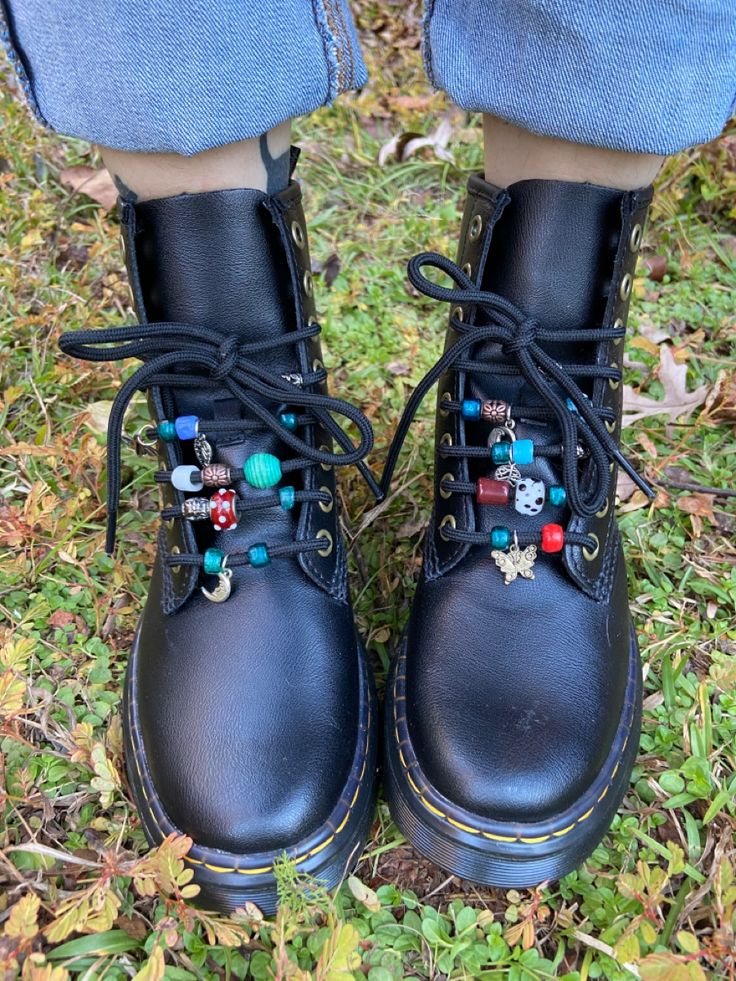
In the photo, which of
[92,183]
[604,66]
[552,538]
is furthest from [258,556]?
[92,183]

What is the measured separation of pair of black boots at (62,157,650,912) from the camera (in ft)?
2.83

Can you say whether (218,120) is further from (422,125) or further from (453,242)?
(422,125)

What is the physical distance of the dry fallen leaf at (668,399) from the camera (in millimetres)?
1487

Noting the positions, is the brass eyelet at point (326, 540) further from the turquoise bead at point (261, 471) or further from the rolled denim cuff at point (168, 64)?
the rolled denim cuff at point (168, 64)

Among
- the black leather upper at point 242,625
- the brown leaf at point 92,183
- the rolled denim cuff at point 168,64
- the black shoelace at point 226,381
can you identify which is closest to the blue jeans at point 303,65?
the rolled denim cuff at point 168,64

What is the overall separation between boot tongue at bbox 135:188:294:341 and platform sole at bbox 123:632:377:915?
19.1 inches

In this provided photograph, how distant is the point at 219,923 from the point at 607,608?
595 millimetres

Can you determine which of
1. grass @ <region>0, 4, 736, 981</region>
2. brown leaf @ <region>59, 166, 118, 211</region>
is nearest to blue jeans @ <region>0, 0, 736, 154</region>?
grass @ <region>0, 4, 736, 981</region>

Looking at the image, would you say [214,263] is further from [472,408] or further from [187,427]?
[472,408]

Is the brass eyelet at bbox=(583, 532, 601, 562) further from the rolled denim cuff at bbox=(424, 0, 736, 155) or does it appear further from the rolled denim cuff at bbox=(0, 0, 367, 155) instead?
the rolled denim cuff at bbox=(0, 0, 367, 155)

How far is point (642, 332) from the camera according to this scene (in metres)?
1.67

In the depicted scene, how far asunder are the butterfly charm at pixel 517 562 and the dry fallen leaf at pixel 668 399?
62 centimetres

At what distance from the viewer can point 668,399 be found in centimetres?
152

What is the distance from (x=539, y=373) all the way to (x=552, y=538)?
0.66ft
